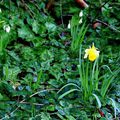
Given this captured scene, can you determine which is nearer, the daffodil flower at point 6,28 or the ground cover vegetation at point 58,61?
the ground cover vegetation at point 58,61

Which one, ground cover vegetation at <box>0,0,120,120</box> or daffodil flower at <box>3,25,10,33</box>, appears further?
daffodil flower at <box>3,25,10,33</box>

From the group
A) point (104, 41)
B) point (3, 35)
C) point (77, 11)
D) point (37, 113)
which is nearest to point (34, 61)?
point (3, 35)

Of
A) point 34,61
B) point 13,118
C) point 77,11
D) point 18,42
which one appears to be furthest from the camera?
point 77,11

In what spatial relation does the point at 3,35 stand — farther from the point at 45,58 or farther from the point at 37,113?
the point at 37,113

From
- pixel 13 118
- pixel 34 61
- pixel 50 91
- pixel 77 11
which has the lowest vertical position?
pixel 13 118

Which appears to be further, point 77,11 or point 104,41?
point 77,11

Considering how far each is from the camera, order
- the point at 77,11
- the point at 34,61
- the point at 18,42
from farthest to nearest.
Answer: the point at 77,11, the point at 18,42, the point at 34,61

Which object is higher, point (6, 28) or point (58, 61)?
point (6, 28)

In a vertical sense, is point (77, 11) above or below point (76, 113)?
above
